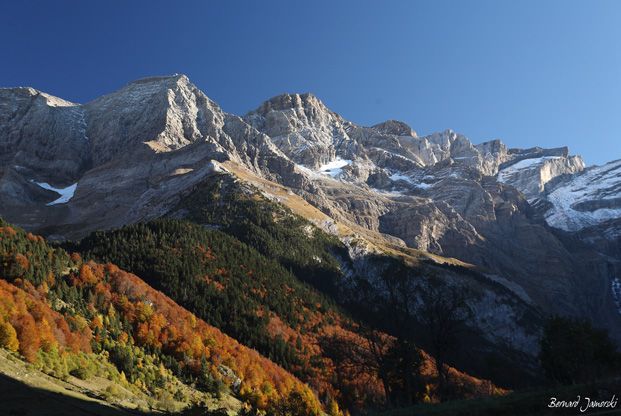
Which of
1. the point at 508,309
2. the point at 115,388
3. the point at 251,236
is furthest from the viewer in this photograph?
the point at 508,309

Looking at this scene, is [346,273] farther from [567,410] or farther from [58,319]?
[567,410]

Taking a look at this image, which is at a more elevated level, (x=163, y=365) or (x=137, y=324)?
(x=137, y=324)

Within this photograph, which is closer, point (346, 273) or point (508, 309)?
point (346, 273)

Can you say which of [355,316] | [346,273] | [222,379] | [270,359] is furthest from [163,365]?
[346,273]

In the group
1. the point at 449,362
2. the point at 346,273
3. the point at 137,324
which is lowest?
the point at 449,362

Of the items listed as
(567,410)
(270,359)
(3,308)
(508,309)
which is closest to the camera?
(567,410)

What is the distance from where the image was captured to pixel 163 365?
56.5 m

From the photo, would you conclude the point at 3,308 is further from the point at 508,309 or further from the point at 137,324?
the point at 508,309

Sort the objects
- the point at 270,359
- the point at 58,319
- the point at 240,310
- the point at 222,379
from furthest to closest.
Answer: the point at 240,310, the point at 270,359, the point at 222,379, the point at 58,319

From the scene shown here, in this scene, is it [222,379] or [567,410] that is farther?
[222,379]

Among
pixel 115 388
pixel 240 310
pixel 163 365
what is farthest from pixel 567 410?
pixel 240 310

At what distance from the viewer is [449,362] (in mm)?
123688

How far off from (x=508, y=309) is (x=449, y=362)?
51021 mm

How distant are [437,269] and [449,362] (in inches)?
1943
